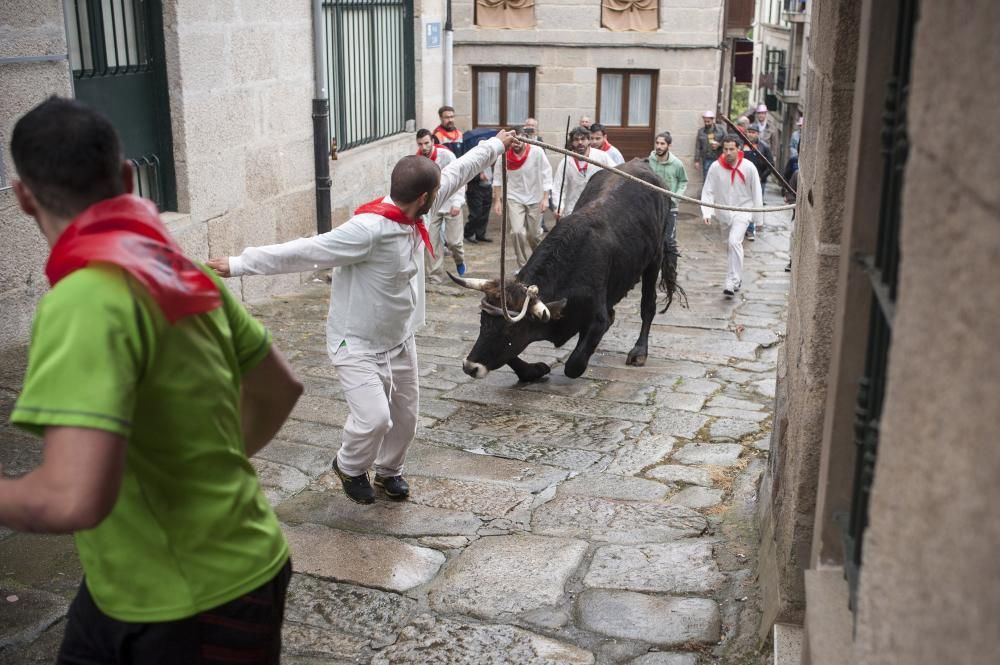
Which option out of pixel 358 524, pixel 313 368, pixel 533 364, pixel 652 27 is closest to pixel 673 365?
pixel 533 364

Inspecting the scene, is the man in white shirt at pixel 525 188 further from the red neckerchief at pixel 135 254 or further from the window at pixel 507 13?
the red neckerchief at pixel 135 254

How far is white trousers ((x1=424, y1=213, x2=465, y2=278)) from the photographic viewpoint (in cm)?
1180

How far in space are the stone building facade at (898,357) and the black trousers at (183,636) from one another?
1.16 meters

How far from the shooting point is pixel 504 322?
7.88m

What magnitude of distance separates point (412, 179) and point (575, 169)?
Result: 27.4 ft

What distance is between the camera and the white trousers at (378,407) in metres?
5.22

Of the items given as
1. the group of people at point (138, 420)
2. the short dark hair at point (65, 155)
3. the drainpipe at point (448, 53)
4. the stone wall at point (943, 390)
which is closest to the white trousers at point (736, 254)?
the drainpipe at point (448, 53)

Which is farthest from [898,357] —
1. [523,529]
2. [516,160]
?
[516,160]

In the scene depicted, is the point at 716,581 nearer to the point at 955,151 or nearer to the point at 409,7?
the point at 955,151

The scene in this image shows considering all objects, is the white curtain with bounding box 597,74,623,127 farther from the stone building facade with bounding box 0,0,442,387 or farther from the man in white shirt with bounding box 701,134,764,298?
the stone building facade with bounding box 0,0,442,387

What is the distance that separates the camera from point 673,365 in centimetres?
902

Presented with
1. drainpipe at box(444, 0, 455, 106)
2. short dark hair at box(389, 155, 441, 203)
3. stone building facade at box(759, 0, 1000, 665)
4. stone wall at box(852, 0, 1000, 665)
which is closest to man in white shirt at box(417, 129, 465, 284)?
drainpipe at box(444, 0, 455, 106)

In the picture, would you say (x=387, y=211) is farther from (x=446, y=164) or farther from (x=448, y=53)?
(x=448, y=53)

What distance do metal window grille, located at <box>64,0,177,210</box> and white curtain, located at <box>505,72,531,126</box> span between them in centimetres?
1155
